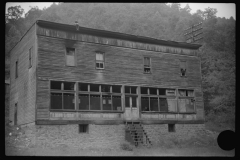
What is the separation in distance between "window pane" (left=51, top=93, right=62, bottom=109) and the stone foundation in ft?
29.4

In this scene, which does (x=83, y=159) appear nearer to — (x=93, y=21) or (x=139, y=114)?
(x=139, y=114)

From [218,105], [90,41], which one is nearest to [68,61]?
[90,41]

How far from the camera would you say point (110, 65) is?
28922mm

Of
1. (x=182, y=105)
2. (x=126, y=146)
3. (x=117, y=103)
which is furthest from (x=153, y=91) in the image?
(x=126, y=146)

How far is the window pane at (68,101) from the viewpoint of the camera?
84.2 feet

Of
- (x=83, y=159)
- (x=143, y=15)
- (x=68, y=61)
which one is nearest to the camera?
(x=83, y=159)

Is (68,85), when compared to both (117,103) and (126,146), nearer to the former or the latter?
(117,103)

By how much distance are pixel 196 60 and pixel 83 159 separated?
21375 mm

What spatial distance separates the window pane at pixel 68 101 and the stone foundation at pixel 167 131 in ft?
25.7

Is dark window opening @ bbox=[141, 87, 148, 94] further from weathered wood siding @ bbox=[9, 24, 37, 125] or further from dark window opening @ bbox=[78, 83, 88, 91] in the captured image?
weathered wood siding @ bbox=[9, 24, 37, 125]

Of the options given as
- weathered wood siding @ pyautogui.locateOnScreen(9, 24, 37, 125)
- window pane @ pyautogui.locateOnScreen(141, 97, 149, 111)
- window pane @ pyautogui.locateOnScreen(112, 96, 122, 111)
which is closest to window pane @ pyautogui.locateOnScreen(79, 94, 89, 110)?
window pane @ pyautogui.locateOnScreen(112, 96, 122, 111)

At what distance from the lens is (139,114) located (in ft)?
98.1

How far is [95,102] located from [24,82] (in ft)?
22.3

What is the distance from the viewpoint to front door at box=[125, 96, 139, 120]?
1152 inches
